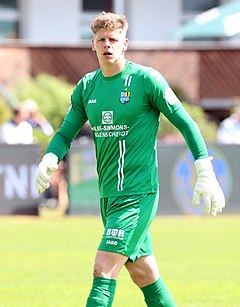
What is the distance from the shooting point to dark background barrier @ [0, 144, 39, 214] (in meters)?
19.1

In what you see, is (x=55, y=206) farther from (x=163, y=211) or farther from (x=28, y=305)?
(x=28, y=305)

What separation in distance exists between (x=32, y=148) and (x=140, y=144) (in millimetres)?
11848

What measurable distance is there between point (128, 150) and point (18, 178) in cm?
1181

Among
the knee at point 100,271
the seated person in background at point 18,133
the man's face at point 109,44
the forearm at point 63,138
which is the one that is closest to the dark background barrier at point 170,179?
the seated person in background at point 18,133

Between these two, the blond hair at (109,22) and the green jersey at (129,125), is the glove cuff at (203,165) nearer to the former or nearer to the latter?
the green jersey at (129,125)

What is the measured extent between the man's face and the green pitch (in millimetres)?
3042

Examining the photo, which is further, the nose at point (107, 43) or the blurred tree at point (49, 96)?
the blurred tree at point (49, 96)

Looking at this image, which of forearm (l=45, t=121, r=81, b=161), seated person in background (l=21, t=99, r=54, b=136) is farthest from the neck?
seated person in background (l=21, t=99, r=54, b=136)

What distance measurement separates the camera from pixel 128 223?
24.1ft

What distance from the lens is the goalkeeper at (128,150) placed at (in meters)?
7.32

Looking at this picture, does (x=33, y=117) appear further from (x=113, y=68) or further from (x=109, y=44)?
(x=109, y=44)

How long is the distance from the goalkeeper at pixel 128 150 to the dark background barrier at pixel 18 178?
11.5 meters

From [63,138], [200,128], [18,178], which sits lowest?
[18,178]

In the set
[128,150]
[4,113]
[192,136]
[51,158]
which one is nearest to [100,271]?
[128,150]
